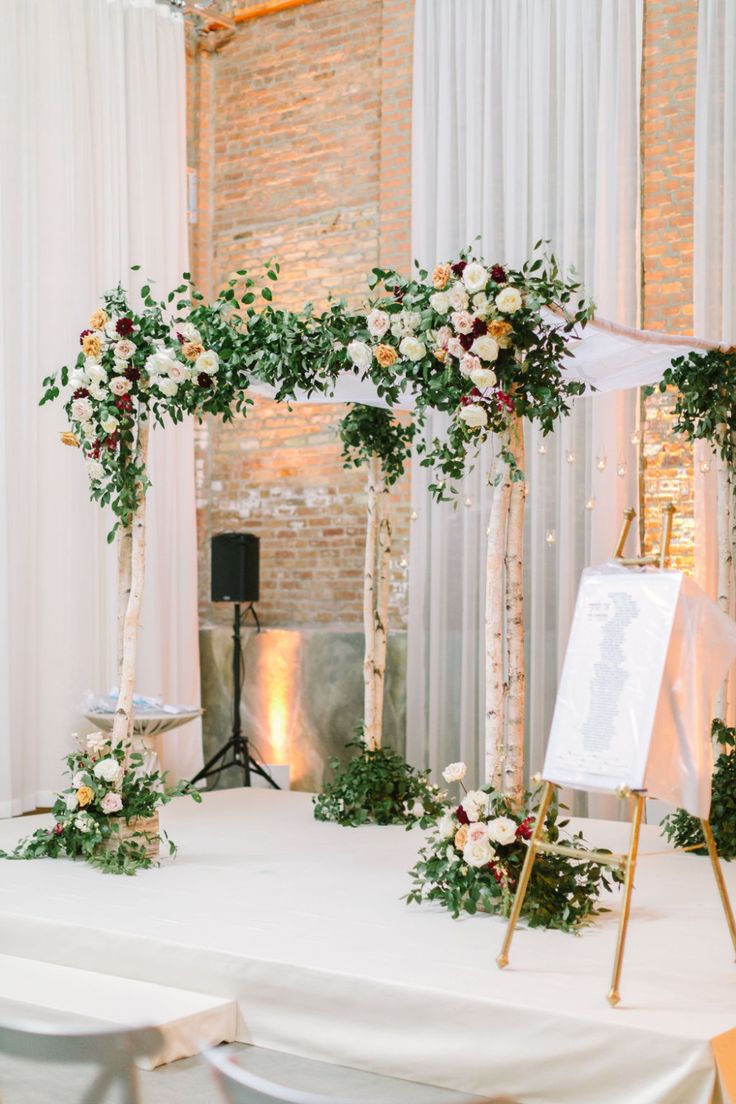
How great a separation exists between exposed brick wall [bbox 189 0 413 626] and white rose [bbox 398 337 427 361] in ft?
12.7

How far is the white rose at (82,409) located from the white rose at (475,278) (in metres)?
1.91

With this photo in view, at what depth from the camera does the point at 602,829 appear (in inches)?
256

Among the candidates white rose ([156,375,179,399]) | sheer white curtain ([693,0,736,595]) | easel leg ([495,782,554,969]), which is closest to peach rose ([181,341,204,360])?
white rose ([156,375,179,399])

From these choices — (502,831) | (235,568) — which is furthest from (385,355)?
(235,568)

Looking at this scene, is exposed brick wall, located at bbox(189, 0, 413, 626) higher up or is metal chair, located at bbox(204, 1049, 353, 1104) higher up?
exposed brick wall, located at bbox(189, 0, 413, 626)

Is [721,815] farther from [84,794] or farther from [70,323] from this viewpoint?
[70,323]

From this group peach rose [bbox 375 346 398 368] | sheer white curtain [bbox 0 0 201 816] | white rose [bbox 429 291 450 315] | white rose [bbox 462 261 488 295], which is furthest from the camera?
sheer white curtain [bbox 0 0 201 816]

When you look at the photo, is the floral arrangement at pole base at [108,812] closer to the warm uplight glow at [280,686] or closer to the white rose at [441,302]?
the white rose at [441,302]

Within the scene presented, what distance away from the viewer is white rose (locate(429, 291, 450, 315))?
16.0 ft

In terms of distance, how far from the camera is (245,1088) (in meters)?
2.64

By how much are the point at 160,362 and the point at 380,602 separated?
80.4 inches

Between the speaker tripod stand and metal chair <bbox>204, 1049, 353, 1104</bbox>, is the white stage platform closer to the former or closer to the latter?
metal chair <bbox>204, 1049, 353, 1104</bbox>

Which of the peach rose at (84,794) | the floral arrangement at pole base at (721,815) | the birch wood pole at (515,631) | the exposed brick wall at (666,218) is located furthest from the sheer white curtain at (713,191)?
the peach rose at (84,794)

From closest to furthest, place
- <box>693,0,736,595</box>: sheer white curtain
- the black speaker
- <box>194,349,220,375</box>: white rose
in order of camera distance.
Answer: <box>194,349,220,375</box>: white rose, <box>693,0,736,595</box>: sheer white curtain, the black speaker
